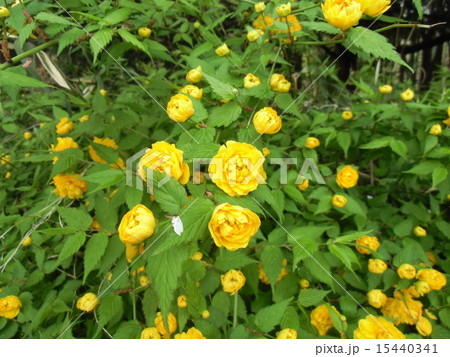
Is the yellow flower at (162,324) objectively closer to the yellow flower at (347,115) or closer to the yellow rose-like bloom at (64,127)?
the yellow rose-like bloom at (64,127)

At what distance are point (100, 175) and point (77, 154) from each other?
1.49 ft

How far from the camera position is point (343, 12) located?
→ 2.44 ft

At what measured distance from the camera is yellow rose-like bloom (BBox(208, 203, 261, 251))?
0.59m

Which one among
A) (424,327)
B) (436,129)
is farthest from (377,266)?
(436,129)

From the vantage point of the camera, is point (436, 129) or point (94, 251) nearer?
point (94, 251)

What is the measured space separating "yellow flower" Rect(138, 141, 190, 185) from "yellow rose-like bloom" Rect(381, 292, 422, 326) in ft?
2.99

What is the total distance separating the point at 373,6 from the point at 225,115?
1.59 feet

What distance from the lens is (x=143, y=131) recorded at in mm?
1190

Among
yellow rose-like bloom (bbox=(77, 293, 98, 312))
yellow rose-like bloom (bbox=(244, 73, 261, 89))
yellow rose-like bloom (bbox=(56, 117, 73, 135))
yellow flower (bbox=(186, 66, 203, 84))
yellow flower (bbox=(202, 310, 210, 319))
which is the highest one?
yellow flower (bbox=(186, 66, 203, 84))

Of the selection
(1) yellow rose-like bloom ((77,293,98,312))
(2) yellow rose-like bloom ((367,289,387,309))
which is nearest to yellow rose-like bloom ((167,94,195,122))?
(1) yellow rose-like bloom ((77,293,98,312))

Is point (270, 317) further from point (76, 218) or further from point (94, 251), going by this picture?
point (76, 218)

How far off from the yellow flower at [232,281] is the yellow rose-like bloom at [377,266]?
0.51 metres

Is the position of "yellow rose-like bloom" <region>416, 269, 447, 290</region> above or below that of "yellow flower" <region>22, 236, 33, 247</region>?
below

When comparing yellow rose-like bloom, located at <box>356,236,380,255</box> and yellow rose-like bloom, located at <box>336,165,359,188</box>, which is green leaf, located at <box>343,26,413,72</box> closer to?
yellow rose-like bloom, located at <box>336,165,359,188</box>
